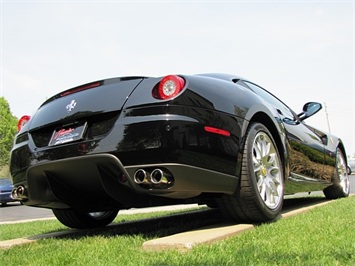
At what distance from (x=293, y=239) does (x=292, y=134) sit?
5.74 feet

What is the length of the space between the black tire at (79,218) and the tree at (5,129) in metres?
37.1

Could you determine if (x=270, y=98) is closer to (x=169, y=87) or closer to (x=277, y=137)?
(x=277, y=137)

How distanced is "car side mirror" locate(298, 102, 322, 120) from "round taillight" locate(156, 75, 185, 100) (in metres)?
2.89

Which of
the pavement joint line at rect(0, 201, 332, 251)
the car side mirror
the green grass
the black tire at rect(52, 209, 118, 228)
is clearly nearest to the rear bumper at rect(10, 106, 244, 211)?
the pavement joint line at rect(0, 201, 332, 251)

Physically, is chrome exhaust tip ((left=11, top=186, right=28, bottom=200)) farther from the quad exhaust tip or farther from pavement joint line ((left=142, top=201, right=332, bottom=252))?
pavement joint line ((left=142, top=201, right=332, bottom=252))

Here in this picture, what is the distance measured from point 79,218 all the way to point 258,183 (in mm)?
1783

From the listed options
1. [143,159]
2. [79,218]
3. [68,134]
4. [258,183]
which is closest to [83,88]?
[68,134]

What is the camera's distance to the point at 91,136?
2.70 metres

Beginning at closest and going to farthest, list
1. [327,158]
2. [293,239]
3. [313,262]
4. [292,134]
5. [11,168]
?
[313,262] → [293,239] → [11,168] → [292,134] → [327,158]

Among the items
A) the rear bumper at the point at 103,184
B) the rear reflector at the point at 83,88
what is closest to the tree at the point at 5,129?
the rear reflector at the point at 83,88

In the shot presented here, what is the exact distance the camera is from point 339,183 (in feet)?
18.7

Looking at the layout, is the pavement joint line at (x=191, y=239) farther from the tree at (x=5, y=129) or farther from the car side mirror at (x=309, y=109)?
the tree at (x=5, y=129)

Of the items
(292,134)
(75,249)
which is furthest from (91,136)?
(292,134)

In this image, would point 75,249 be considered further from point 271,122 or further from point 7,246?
point 271,122
